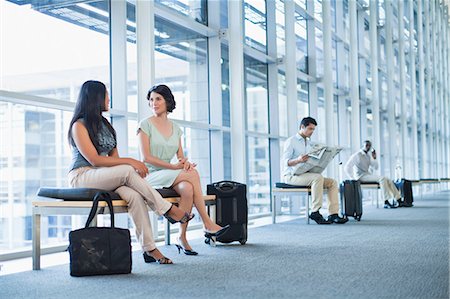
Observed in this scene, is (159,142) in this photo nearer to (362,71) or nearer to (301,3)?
(301,3)

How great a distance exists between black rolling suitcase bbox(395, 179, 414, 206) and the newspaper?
14.3ft

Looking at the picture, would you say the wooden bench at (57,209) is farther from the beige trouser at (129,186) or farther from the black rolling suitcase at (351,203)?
the black rolling suitcase at (351,203)

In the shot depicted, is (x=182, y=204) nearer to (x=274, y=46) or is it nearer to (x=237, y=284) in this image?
(x=237, y=284)

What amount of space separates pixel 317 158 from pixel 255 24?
7.77ft

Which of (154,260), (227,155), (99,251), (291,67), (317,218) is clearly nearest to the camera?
(99,251)

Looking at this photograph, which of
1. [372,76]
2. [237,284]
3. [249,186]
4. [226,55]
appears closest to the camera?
[237,284]

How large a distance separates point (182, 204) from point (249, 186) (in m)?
3.49

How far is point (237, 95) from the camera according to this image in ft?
23.5

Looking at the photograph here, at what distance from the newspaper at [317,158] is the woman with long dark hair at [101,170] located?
3.12 metres

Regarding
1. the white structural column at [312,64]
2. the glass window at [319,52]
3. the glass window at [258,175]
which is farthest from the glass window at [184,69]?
the glass window at [319,52]

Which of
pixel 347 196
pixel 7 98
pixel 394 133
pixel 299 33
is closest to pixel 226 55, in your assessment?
pixel 347 196

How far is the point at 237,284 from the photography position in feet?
9.88

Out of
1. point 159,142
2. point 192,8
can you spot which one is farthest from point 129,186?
point 192,8

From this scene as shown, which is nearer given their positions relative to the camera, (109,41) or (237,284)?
(237,284)
